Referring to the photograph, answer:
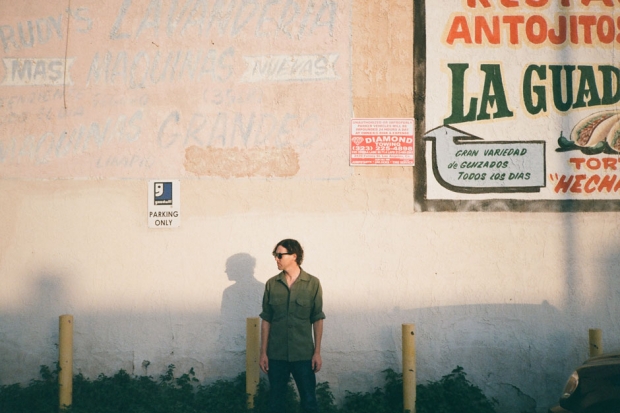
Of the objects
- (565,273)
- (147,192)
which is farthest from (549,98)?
(147,192)

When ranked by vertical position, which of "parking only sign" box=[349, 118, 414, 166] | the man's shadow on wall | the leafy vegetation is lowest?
the leafy vegetation

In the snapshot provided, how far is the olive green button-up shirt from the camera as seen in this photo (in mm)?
5289

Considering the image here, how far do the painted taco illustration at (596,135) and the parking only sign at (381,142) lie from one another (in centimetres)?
165

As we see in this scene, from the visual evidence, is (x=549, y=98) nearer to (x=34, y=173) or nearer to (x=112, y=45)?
(x=112, y=45)

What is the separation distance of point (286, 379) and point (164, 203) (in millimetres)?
2490

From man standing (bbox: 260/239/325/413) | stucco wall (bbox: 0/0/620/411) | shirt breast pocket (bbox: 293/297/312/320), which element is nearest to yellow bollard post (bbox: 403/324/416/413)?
stucco wall (bbox: 0/0/620/411)

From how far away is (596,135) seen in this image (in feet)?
22.4

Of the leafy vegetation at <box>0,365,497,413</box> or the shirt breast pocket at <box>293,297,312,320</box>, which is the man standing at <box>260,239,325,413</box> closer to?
the shirt breast pocket at <box>293,297,312,320</box>

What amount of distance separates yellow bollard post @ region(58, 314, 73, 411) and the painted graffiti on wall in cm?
169

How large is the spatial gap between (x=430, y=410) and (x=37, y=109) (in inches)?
206

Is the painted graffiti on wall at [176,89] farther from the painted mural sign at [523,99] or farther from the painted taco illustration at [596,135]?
the painted taco illustration at [596,135]

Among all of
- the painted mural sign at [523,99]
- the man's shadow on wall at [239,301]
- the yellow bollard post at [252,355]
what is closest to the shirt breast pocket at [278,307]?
the yellow bollard post at [252,355]

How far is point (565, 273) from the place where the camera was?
6.71 metres

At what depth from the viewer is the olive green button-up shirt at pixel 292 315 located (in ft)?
17.4
